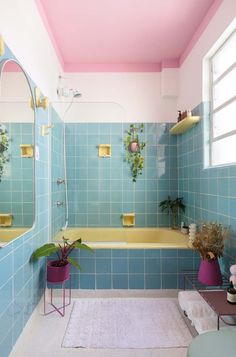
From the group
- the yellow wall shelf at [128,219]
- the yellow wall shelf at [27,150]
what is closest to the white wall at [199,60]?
the yellow wall shelf at [128,219]

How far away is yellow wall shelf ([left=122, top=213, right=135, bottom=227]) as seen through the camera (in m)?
3.07

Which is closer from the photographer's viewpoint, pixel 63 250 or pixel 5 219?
pixel 5 219

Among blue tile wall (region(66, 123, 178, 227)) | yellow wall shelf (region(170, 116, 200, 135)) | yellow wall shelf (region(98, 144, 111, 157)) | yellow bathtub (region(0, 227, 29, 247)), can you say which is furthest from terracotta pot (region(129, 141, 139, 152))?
yellow bathtub (region(0, 227, 29, 247))

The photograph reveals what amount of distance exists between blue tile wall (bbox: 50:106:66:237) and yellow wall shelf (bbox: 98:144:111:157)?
49cm

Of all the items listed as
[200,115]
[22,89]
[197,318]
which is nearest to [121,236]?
[197,318]

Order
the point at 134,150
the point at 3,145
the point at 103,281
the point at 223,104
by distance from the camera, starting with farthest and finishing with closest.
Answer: the point at 134,150, the point at 103,281, the point at 223,104, the point at 3,145

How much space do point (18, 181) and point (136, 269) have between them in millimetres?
1361

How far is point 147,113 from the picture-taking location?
3.12 metres

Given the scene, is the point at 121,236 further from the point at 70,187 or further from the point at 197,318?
the point at 197,318

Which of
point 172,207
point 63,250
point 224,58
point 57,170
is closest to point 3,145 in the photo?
point 63,250

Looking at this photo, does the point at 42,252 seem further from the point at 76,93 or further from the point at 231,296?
the point at 76,93

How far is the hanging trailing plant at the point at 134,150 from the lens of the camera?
3.06 meters

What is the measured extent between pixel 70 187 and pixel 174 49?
6.95 feet

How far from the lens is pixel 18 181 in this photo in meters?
1.63
